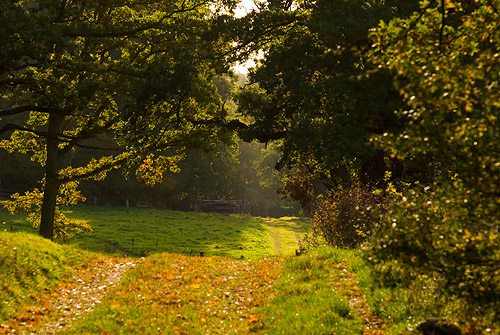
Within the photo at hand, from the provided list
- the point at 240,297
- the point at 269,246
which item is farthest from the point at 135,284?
the point at 269,246

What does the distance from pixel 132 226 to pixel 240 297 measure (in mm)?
27781

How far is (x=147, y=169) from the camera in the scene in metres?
24.9

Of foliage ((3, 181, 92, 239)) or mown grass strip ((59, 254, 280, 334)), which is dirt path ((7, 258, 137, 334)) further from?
foliage ((3, 181, 92, 239))

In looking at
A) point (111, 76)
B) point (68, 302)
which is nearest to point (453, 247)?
point (68, 302)

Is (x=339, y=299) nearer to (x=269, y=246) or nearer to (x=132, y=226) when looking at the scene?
(x=269, y=246)

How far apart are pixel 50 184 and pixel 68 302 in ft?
34.7

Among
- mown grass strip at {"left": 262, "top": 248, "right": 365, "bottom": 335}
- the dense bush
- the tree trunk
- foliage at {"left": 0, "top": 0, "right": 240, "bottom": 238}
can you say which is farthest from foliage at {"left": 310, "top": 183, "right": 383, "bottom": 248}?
the tree trunk

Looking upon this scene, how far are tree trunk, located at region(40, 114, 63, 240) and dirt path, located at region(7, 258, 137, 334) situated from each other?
565 centimetres

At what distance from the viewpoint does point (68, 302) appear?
12.0m

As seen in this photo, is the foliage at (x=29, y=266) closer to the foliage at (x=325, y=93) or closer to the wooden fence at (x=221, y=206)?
the foliage at (x=325, y=93)

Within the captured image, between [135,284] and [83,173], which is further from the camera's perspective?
[83,173]

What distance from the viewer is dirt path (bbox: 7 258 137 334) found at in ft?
33.0

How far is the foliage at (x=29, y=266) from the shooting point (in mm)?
11281

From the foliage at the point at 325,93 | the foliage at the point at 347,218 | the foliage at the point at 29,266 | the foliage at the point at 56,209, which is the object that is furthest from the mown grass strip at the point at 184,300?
the foliage at the point at 56,209
